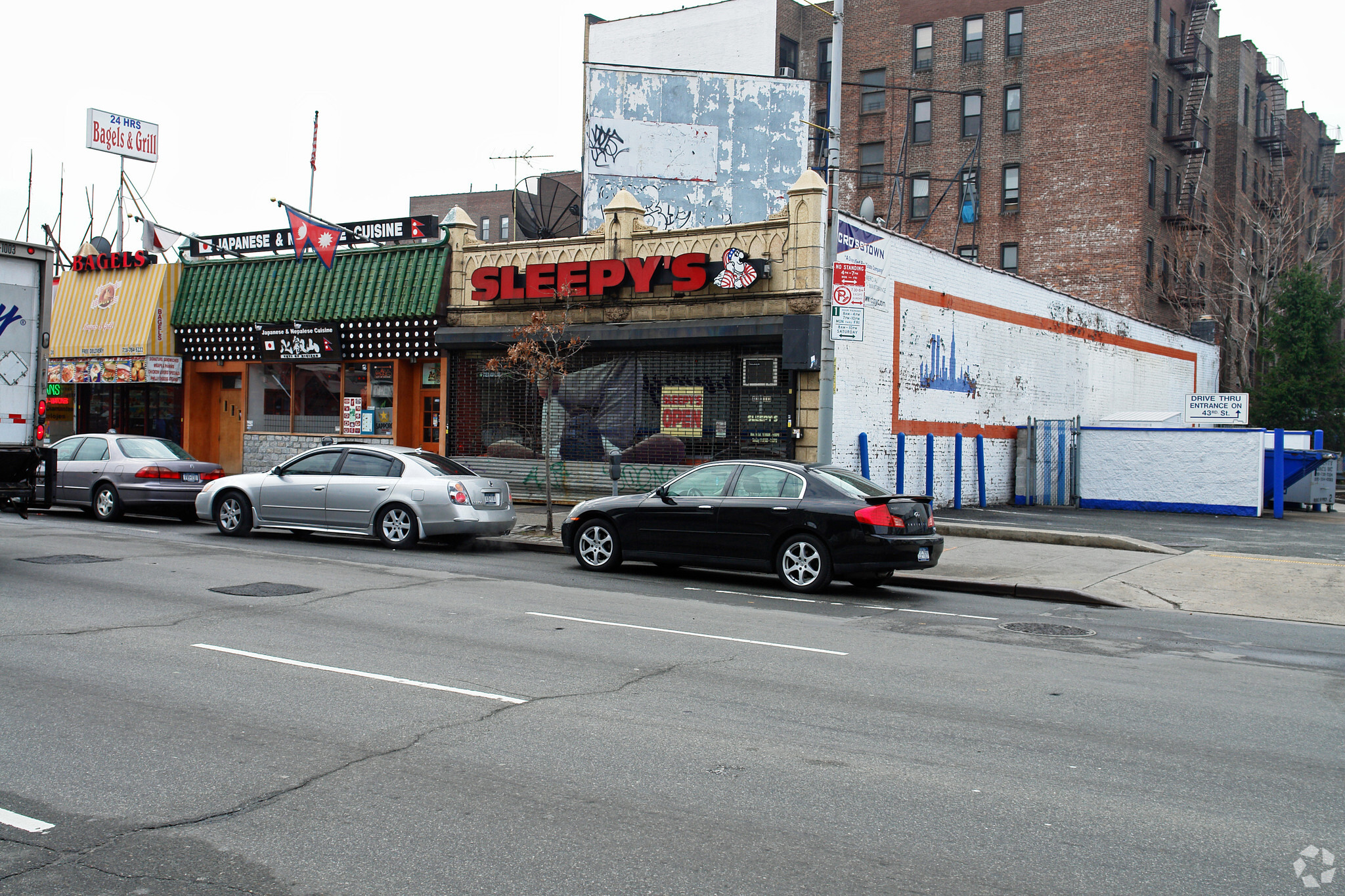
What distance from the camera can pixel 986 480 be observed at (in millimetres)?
24109

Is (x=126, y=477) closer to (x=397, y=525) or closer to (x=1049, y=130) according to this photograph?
(x=397, y=525)

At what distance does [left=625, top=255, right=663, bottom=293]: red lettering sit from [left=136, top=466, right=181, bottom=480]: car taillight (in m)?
8.65

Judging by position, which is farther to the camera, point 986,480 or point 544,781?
point 986,480

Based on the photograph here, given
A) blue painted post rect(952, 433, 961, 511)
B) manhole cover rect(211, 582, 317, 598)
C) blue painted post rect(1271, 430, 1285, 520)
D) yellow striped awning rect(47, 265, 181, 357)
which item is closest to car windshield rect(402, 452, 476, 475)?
manhole cover rect(211, 582, 317, 598)

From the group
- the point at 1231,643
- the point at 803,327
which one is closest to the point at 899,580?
the point at 1231,643

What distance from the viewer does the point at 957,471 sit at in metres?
22.6

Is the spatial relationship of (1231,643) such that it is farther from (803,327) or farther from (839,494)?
(803,327)

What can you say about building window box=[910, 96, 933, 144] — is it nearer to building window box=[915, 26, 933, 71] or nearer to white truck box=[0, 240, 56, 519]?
building window box=[915, 26, 933, 71]

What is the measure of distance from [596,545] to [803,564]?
280 centimetres

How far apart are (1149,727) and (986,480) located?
18.2 meters

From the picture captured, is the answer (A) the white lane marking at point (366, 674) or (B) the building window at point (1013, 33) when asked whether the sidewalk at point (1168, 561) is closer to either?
(A) the white lane marking at point (366, 674)

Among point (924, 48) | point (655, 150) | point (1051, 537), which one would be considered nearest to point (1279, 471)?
point (1051, 537)

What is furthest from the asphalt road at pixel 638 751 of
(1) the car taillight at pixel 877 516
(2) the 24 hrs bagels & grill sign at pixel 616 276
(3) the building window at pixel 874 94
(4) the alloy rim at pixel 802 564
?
(3) the building window at pixel 874 94

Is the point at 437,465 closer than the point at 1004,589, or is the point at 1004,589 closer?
the point at 1004,589
